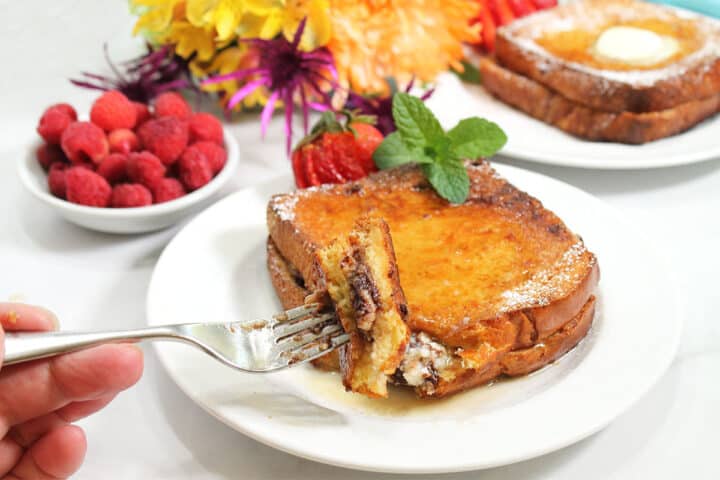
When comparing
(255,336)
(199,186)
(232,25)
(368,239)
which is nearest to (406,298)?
(368,239)

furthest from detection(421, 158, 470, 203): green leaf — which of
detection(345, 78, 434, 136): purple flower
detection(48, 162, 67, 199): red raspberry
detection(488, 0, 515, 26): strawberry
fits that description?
detection(488, 0, 515, 26): strawberry

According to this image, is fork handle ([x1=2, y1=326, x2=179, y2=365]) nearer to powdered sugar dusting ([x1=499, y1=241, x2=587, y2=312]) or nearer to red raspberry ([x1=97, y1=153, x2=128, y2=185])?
powdered sugar dusting ([x1=499, y1=241, x2=587, y2=312])

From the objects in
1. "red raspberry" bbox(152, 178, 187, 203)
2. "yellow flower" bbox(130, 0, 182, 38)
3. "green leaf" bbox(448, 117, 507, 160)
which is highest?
"yellow flower" bbox(130, 0, 182, 38)

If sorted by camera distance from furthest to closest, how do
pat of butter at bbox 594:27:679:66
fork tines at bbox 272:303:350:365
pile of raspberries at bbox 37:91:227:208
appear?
pat of butter at bbox 594:27:679:66 < pile of raspberries at bbox 37:91:227:208 < fork tines at bbox 272:303:350:365

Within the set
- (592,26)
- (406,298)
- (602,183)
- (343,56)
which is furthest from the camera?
(592,26)

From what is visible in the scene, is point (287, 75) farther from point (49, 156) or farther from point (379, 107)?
point (49, 156)

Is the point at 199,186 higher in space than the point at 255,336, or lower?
lower

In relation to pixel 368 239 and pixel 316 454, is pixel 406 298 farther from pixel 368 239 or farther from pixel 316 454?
pixel 316 454
